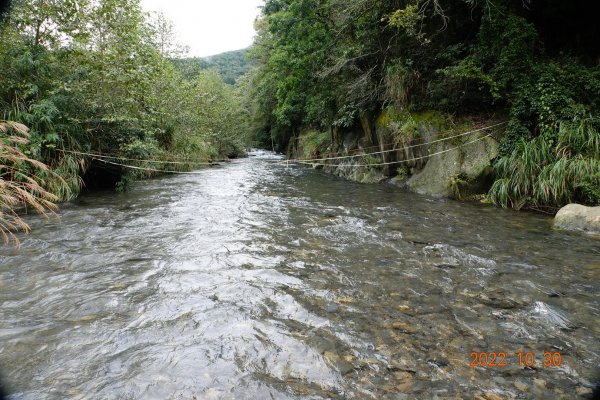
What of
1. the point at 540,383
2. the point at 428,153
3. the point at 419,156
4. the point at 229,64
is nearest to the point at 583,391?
the point at 540,383

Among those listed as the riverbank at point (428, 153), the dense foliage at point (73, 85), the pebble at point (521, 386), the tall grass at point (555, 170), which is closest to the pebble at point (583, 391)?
the pebble at point (521, 386)

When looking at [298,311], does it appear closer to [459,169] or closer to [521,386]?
[521,386]

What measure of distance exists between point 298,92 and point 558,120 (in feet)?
53.7

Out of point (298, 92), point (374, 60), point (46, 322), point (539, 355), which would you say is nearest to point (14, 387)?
point (46, 322)

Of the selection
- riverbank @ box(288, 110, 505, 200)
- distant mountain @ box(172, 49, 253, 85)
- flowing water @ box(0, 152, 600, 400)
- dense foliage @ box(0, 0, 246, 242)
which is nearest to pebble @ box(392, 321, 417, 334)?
flowing water @ box(0, 152, 600, 400)

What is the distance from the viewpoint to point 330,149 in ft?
57.4

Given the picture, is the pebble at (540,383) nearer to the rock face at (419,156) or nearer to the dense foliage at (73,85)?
the rock face at (419,156)

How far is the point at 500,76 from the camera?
8.28 metres

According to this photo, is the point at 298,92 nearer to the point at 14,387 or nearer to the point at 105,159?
the point at 105,159

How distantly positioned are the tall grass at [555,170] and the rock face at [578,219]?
19.6 inches

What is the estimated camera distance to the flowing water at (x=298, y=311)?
7.50ft
